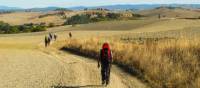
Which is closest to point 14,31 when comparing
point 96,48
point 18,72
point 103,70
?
point 96,48

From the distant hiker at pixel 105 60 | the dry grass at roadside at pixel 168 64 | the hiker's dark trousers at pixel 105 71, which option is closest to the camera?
the dry grass at roadside at pixel 168 64

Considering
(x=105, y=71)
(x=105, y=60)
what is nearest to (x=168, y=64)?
(x=105, y=71)

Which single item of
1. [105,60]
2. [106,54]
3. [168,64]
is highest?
[106,54]

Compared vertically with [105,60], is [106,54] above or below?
above

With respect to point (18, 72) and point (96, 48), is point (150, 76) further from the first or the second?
point (96, 48)

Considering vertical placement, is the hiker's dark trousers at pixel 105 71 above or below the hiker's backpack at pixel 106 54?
below

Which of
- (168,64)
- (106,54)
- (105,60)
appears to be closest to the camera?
(106,54)

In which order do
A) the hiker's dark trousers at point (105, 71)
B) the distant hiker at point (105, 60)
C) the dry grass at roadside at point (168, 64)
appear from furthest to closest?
the hiker's dark trousers at point (105, 71) → the distant hiker at point (105, 60) → the dry grass at roadside at point (168, 64)

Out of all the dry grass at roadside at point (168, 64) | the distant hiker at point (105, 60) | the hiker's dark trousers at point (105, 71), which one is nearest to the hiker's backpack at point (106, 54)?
the distant hiker at point (105, 60)

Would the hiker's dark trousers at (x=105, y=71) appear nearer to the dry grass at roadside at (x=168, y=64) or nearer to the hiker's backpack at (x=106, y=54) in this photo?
the hiker's backpack at (x=106, y=54)

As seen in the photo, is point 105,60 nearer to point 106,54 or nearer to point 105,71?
point 106,54

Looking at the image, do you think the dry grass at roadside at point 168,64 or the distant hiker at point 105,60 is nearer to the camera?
the dry grass at roadside at point 168,64

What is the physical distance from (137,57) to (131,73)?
2112mm

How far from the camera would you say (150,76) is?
19.0m
